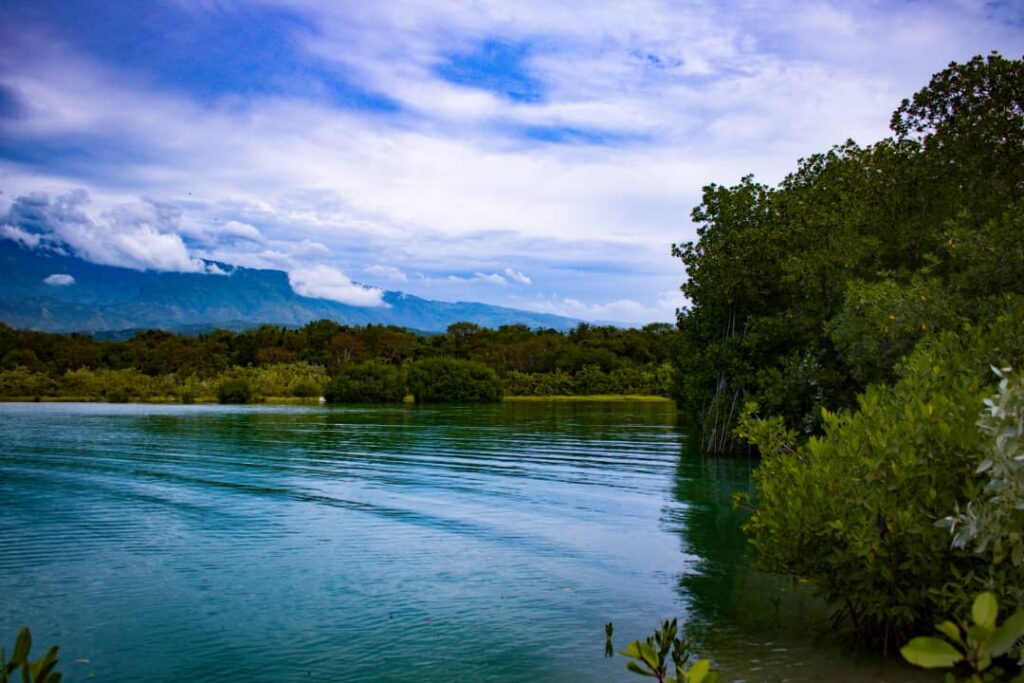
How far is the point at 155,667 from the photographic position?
31.1 ft

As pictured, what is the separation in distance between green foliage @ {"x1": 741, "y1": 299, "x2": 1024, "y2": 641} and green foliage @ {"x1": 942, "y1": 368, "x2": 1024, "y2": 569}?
0.90 m

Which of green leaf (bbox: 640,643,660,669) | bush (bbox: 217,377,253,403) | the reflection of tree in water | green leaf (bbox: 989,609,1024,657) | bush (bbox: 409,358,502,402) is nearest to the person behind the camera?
green leaf (bbox: 989,609,1024,657)

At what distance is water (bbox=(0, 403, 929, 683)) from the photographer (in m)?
9.84

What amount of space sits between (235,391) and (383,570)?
7501 cm

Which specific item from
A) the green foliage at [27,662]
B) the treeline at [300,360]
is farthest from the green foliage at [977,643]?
the treeline at [300,360]

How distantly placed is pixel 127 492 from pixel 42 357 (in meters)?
86.8

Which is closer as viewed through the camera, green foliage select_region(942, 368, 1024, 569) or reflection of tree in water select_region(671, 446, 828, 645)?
green foliage select_region(942, 368, 1024, 569)

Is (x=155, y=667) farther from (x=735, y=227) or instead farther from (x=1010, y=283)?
(x=735, y=227)

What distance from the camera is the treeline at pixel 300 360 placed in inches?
3376

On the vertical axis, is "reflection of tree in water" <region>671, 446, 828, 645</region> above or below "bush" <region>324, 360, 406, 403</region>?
below

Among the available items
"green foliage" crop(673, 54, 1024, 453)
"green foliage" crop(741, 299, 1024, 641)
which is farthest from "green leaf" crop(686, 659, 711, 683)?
"green foliage" crop(673, 54, 1024, 453)

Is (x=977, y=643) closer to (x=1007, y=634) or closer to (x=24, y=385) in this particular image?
(x=1007, y=634)

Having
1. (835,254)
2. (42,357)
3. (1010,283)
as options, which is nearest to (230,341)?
(42,357)

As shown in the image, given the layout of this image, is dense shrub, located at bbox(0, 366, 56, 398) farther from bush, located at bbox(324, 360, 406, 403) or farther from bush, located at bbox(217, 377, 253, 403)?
bush, located at bbox(324, 360, 406, 403)
